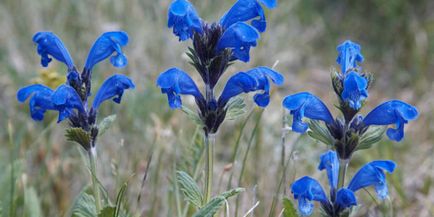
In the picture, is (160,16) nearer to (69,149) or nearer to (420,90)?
(69,149)

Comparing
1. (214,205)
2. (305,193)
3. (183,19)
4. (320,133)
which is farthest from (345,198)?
(183,19)

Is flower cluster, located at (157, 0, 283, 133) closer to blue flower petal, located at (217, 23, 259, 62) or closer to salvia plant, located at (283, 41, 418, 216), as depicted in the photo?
blue flower petal, located at (217, 23, 259, 62)

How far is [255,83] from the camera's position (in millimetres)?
1828

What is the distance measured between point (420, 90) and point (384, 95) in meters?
0.34

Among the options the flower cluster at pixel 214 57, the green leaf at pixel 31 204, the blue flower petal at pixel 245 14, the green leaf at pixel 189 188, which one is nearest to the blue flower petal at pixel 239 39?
the flower cluster at pixel 214 57

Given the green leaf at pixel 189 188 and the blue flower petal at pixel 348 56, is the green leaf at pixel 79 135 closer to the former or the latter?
the green leaf at pixel 189 188

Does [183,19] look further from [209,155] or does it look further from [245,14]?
[209,155]

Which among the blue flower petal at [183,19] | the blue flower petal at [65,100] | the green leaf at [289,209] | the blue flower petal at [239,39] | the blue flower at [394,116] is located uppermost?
the blue flower petal at [183,19]

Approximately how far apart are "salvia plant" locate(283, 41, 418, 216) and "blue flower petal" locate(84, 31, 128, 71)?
52 cm

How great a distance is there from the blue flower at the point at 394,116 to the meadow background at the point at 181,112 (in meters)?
0.48

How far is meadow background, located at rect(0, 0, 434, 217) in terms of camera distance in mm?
2854

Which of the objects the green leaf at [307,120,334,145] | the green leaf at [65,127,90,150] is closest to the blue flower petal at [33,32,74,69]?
the green leaf at [65,127,90,150]

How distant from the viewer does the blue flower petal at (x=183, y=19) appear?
5.83ft

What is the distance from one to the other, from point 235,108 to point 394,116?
0.46 meters
